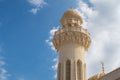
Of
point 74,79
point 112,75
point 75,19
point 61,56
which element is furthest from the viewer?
point 75,19

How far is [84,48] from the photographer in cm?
2212

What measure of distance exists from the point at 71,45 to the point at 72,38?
0.49 meters

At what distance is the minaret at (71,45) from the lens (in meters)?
20.7

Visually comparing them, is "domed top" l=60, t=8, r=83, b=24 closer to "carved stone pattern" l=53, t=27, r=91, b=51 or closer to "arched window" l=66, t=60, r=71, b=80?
"carved stone pattern" l=53, t=27, r=91, b=51

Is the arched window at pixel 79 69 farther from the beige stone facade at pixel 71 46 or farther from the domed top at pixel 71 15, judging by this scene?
the domed top at pixel 71 15

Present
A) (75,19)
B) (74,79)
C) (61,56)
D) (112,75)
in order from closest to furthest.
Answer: (112,75) → (74,79) → (61,56) → (75,19)

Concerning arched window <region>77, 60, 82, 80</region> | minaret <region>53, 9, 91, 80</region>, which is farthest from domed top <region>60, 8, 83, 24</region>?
arched window <region>77, 60, 82, 80</region>

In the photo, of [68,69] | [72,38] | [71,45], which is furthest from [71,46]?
[68,69]

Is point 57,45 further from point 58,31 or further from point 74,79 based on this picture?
point 74,79

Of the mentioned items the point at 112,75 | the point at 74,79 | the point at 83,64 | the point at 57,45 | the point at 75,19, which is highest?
the point at 75,19

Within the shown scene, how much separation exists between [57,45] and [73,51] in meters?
1.60

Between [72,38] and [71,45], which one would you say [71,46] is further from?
[72,38]

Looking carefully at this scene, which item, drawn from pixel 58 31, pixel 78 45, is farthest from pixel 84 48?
pixel 58 31

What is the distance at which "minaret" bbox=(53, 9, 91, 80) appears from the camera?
2068 centimetres
